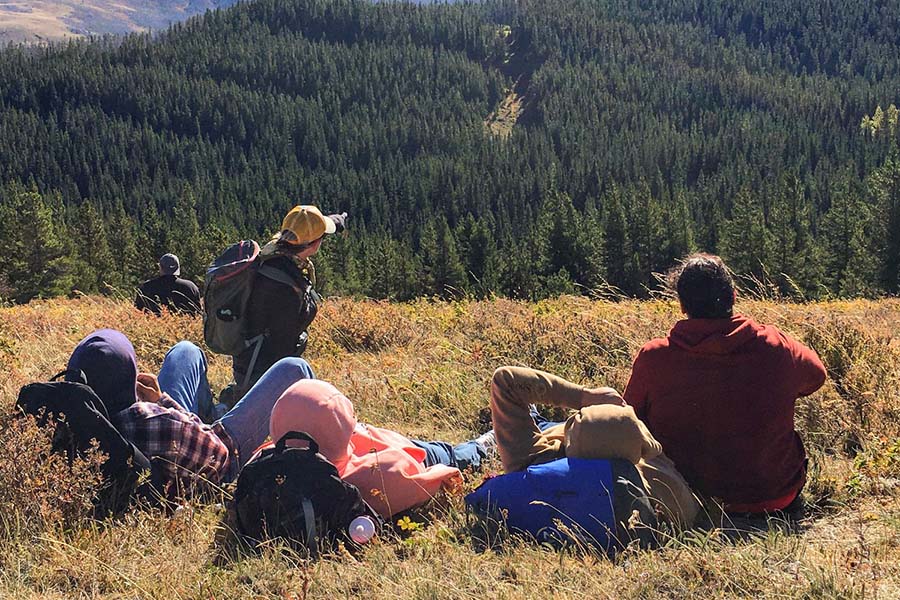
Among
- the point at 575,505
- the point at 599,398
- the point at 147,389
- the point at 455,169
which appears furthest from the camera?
the point at 455,169

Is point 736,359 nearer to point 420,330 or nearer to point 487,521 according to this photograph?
point 487,521

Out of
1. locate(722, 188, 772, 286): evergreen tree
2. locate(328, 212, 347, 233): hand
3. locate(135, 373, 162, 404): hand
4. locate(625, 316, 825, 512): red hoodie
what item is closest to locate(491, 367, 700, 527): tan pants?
locate(625, 316, 825, 512): red hoodie

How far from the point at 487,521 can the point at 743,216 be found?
2312 inches

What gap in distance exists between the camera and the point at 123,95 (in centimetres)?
17525

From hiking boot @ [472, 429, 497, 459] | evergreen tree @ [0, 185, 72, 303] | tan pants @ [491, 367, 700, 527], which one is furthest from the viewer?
evergreen tree @ [0, 185, 72, 303]

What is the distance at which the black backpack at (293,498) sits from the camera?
3482 mm

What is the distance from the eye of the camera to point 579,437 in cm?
357

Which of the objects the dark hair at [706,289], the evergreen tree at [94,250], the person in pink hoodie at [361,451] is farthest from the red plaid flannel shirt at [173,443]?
the evergreen tree at [94,250]

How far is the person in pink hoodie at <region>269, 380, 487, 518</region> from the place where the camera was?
364 cm

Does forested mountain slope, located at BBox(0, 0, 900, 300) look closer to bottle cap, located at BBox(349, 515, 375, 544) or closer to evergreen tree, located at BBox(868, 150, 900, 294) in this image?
evergreen tree, located at BBox(868, 150, 900, 294)

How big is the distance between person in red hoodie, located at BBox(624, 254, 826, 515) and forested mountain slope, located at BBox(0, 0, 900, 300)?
43.7 meters

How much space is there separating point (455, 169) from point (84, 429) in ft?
427

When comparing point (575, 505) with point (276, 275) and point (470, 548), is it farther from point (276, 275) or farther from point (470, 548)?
point (276, 275)

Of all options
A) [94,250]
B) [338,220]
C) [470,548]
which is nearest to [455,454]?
[470,548]
